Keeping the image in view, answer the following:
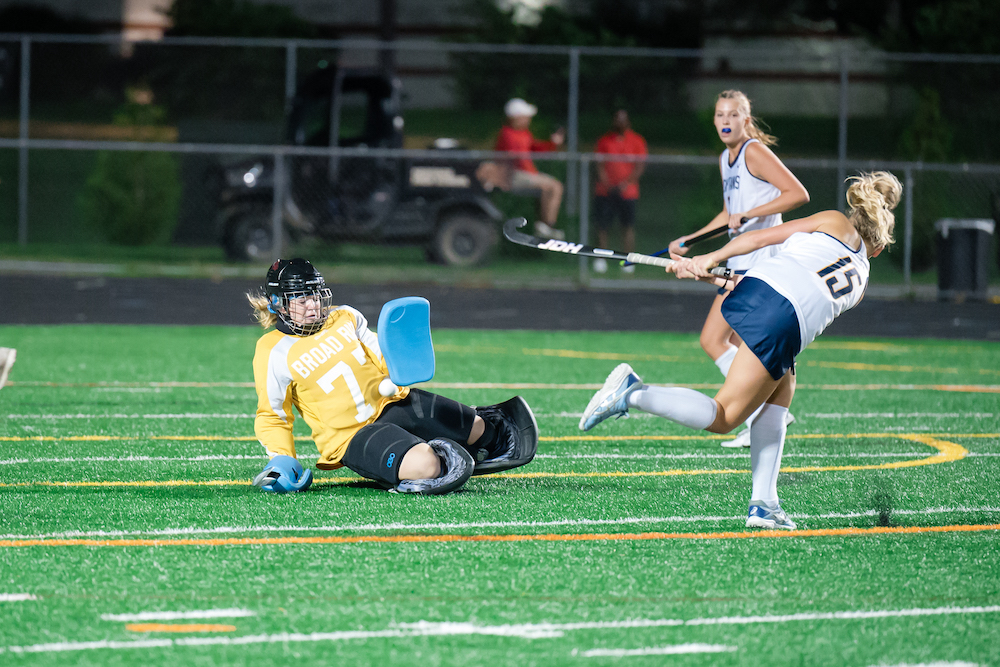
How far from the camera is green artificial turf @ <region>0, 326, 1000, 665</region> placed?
3828mm

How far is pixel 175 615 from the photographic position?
4035 millimetres

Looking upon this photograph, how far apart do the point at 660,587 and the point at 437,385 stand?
5.68 m

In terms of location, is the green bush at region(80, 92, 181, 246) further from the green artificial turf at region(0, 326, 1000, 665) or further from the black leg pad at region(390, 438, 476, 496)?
the black leg pad at region(390, 438, 476, 496)

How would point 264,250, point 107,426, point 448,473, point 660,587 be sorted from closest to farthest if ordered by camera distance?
point 660,587, point 448,473, point 107,426, point 264,250

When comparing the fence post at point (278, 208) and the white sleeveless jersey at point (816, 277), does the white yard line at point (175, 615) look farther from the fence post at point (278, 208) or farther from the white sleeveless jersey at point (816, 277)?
the fence post at point (278, 208)

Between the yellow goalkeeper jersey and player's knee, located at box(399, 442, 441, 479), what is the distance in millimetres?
301

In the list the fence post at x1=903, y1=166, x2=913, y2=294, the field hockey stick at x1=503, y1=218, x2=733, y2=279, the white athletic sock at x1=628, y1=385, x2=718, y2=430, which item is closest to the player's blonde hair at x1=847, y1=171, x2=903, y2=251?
the field hockey stick at x1=503, y1=218, x2=733, y2=279

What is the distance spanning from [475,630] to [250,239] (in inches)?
625

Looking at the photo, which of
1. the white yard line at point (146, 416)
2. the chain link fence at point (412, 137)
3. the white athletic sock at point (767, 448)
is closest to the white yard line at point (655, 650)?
the white athletic sock at point (767, 448)

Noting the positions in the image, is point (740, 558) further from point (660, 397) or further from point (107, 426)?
point (107, 426)

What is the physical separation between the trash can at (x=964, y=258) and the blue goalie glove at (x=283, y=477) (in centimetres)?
1356

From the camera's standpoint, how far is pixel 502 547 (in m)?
4.97

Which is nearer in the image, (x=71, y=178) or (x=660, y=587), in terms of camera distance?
(x=660, y=587)

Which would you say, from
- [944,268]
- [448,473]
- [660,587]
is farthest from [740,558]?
[944,268]
